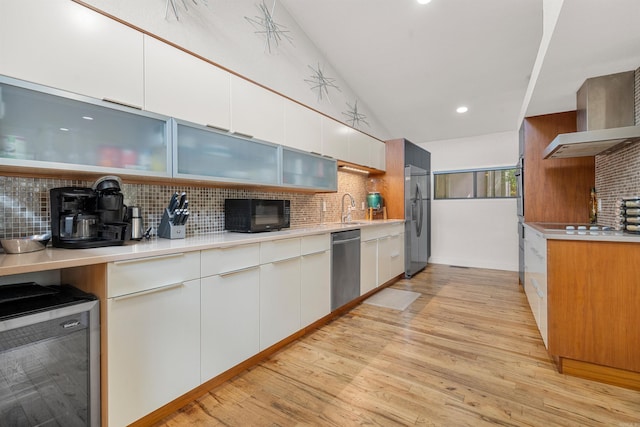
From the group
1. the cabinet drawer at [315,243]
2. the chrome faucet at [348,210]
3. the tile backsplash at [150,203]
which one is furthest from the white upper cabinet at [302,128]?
the chrome faucet at [348,210]

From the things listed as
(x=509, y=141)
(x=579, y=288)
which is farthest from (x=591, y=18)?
(x=509, y=141)

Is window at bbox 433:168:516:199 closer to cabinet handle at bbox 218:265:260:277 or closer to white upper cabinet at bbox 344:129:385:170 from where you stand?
white upper cabinet at bbox 344:129:385:170

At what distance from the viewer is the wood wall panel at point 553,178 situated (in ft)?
10.8

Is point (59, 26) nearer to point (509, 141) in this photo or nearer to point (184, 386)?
point (184, 386)

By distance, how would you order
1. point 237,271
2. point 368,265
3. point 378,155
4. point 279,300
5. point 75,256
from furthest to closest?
point 378,155 < point 368,265 < point 279,300 < point 237,271 < point 75,256

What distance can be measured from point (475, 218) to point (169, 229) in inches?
204

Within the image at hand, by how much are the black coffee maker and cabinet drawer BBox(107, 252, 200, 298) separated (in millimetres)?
291

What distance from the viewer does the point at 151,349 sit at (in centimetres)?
150

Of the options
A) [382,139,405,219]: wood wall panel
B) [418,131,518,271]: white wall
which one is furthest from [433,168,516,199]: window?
[382,139,405,219]: wood wall panel

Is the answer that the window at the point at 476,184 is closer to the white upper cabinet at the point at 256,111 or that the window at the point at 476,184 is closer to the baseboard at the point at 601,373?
the baseboard at the point at 601,373

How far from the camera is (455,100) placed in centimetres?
442

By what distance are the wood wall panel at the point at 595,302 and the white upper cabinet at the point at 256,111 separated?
2308mm

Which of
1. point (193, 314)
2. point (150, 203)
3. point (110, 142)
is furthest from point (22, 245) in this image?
point (193, 314)

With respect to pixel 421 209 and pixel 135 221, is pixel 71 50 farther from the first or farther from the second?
pixel 421 209
